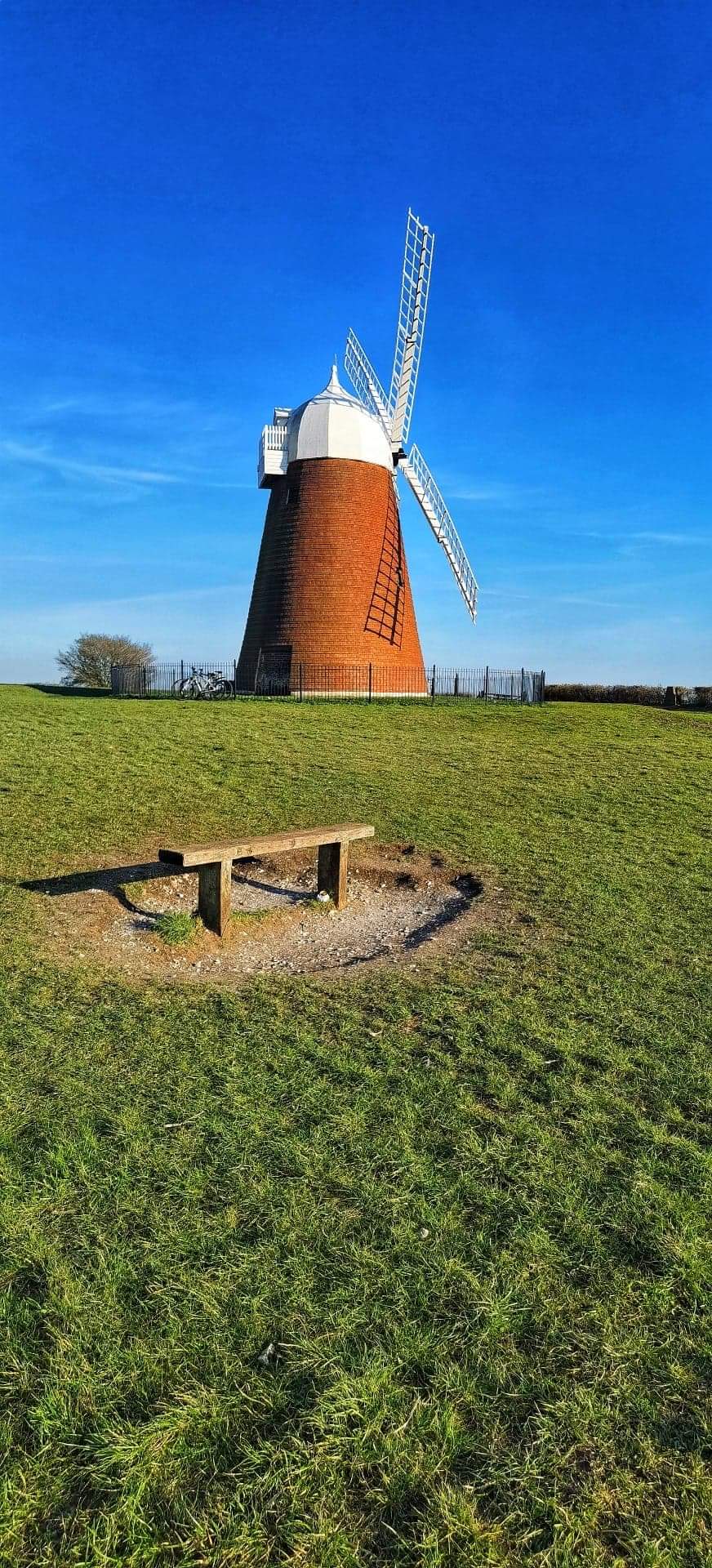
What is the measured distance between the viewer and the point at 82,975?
17.6ft

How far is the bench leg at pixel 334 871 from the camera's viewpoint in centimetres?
714

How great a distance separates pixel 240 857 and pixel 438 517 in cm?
2415

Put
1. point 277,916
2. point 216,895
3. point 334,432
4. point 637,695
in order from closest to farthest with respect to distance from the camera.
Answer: point 216,895 → point 277,916 → point 334,432 → point 637,695

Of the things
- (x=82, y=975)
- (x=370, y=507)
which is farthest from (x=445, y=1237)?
(x=370, y=507)

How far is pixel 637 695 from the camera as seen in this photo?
1347 inches

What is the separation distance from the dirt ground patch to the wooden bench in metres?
0.16

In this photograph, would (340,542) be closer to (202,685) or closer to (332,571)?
(332,571)

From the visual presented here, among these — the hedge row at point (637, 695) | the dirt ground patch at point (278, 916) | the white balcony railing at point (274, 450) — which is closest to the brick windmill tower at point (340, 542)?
the white balcony railing at point (274, 450)

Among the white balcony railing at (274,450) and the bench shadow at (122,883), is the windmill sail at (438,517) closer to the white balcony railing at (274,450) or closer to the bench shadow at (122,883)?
the white balcony railing at (274,450)

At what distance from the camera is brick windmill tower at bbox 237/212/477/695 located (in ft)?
82.6

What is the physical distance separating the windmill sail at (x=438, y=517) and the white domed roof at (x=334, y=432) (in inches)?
37.8

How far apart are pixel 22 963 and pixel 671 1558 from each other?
4676mm

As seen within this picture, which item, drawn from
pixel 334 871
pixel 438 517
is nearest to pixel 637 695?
pixel 438 517

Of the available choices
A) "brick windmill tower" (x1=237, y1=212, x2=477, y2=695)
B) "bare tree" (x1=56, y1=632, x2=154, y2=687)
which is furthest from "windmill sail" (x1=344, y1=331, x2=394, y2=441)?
"bare tree" (x1=56, y1=632, x2=154, y2=687)
